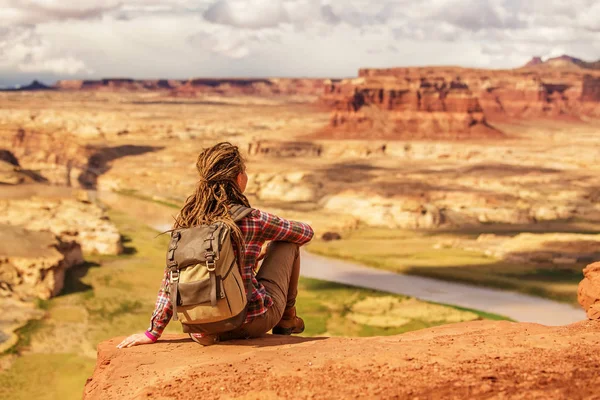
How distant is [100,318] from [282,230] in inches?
838

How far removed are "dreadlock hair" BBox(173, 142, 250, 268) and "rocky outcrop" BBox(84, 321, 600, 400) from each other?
1037mm

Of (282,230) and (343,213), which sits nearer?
(282,230)

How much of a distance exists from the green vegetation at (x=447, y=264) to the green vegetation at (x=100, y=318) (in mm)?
5923

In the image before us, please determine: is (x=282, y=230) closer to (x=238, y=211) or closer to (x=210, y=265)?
(x=238, y=211)

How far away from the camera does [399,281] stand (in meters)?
36.9

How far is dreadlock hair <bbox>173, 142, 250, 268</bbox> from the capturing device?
695cm

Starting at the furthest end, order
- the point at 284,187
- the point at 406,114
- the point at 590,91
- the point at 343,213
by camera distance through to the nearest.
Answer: the point at 590,91
the point at 406,114
the point at 284,187
the point at 343,213

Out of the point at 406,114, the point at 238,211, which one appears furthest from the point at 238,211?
the point at 406,114

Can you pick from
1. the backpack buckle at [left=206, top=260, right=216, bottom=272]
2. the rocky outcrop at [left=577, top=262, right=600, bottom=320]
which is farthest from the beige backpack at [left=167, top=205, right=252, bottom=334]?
the rocky outcrop at [left=577, top=262, right=600, bottom=320]

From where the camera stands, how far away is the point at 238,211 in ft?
22.9

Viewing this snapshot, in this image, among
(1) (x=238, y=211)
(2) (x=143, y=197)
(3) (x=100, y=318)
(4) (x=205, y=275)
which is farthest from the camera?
(2) (x=143, y=197)

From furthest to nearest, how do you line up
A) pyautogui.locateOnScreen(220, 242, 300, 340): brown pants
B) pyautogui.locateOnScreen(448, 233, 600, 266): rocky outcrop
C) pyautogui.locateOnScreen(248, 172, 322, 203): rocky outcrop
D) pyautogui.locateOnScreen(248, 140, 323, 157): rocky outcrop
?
pyautogui.locateOnScreen(248, 140, 323, 157): rocky outcrop
pyautogui.locateOnScreen(248, 172, 322, 203): rocky outcrop
pyautogui.locateOnScreen(448, 233, 600, 266): rocky outcrop
pyautogui.locateOnScreen(220, 242, 300, 340): brown pants

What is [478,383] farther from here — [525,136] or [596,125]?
[596,125]

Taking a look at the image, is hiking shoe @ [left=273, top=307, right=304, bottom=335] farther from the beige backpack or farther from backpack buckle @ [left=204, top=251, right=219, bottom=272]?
backpack buckle @ [left=204, top=251, right=219, bottom=272]
